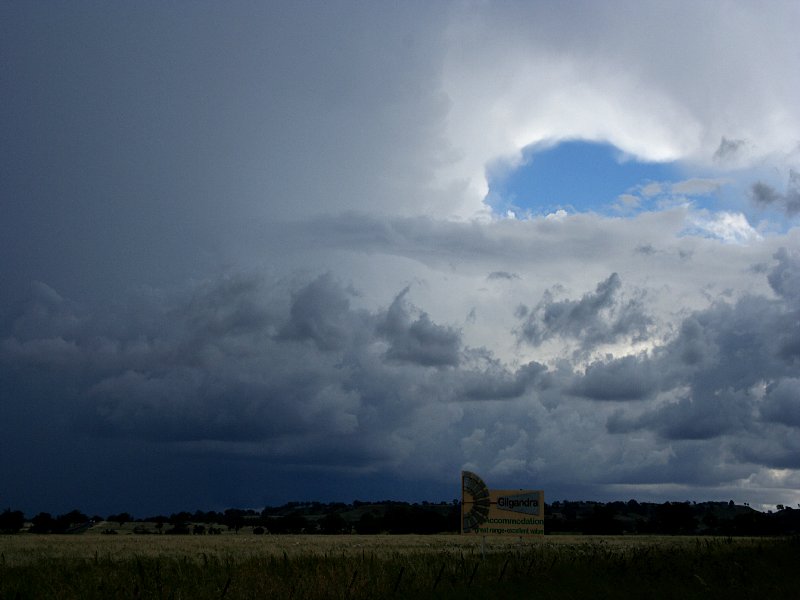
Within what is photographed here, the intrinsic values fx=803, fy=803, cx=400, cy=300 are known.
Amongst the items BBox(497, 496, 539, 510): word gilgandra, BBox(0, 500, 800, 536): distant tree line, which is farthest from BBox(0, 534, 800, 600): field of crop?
BBox(0, 500, 800, 536): distant tree line

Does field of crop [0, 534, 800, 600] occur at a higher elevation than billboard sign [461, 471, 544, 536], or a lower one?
lower

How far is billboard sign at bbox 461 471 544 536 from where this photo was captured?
32562 millimetres

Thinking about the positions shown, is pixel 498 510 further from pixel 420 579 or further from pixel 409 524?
pixel 409 524

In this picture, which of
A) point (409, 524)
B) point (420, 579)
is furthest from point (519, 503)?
point (409, 524)

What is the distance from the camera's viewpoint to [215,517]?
176875 millimetres

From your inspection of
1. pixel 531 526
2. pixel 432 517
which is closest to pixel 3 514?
pixel 432 517

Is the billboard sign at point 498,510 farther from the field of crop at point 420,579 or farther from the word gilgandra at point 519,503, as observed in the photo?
the field of crop at point 420,579

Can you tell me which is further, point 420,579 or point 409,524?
point 409,524

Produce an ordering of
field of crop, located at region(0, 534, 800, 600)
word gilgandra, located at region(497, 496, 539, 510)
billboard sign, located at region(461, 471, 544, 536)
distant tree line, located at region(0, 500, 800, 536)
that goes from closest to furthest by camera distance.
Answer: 1. field of crop, located at region(0, 534, 800, 600)
2. billboard sign, located at region(461, 471, 544, 536)
3. word gilgandra, located at region(497, 496, 539, 510)
4. distant tree line, located at region(0, 500, 800, 536)

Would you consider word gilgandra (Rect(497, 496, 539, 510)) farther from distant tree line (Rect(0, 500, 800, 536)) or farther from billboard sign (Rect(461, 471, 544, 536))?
distant tree line (Rect(0, 500, 800, 536))

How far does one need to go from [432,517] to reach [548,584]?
11407cm

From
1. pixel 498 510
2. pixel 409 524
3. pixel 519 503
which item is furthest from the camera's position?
pixel 409 524

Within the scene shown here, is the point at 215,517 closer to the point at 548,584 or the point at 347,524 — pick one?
the point at 347,524

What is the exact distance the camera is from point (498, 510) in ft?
108
